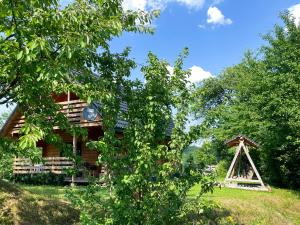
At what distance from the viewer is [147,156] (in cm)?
535

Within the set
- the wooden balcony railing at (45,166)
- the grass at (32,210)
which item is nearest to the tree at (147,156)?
the grass at (32,210)

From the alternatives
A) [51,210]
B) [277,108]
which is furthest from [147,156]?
[277,108]

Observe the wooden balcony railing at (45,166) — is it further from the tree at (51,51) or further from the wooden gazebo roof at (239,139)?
the tree at (51,51)

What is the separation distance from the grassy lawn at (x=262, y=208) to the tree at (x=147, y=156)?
411 cm

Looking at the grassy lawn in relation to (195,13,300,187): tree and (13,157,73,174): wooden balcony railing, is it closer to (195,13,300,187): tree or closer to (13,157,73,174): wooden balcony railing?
(195,13,300,187): tree

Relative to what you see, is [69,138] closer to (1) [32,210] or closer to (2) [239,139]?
(2) [239,139]

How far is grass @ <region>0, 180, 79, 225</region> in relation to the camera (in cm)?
875

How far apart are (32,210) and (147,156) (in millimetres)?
5116

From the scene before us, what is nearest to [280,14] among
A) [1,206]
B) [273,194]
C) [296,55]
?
[296,55]

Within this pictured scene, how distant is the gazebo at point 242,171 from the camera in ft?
66.4

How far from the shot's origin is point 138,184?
5.53m

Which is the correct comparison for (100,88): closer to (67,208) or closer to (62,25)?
(62,25)

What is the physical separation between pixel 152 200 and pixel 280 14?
751 inches

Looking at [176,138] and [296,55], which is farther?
[296,55]
